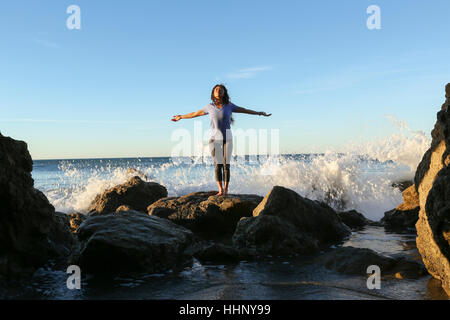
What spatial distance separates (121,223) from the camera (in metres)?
4.40

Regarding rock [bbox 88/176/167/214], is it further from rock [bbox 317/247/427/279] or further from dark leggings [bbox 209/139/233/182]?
rock [bbox 317/247/427/279]

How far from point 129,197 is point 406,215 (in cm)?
570

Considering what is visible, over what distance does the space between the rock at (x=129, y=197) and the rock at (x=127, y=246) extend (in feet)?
11.2

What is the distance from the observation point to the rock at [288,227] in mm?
4801

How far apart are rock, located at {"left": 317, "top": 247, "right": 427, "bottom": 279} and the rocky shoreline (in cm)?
1

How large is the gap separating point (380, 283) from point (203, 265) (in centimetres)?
190

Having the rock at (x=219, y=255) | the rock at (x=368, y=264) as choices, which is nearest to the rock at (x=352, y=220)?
the rock at (x=368, y=264)

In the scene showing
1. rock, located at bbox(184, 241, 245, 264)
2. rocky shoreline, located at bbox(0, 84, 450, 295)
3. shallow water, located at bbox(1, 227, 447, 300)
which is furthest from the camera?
rock, located at bbox(184, 241, 245, 264)

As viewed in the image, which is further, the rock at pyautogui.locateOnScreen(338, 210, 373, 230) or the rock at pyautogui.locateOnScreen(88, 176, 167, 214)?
the rock at pyautogui.locateOnScreen(88, 176, 167, 214)

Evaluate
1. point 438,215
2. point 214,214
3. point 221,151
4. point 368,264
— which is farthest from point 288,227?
point 438,215

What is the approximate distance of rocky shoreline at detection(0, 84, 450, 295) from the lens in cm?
325

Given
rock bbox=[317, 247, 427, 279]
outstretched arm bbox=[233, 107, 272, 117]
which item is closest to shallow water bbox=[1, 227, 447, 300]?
rock bbox=[317, 247, 427, 279]
